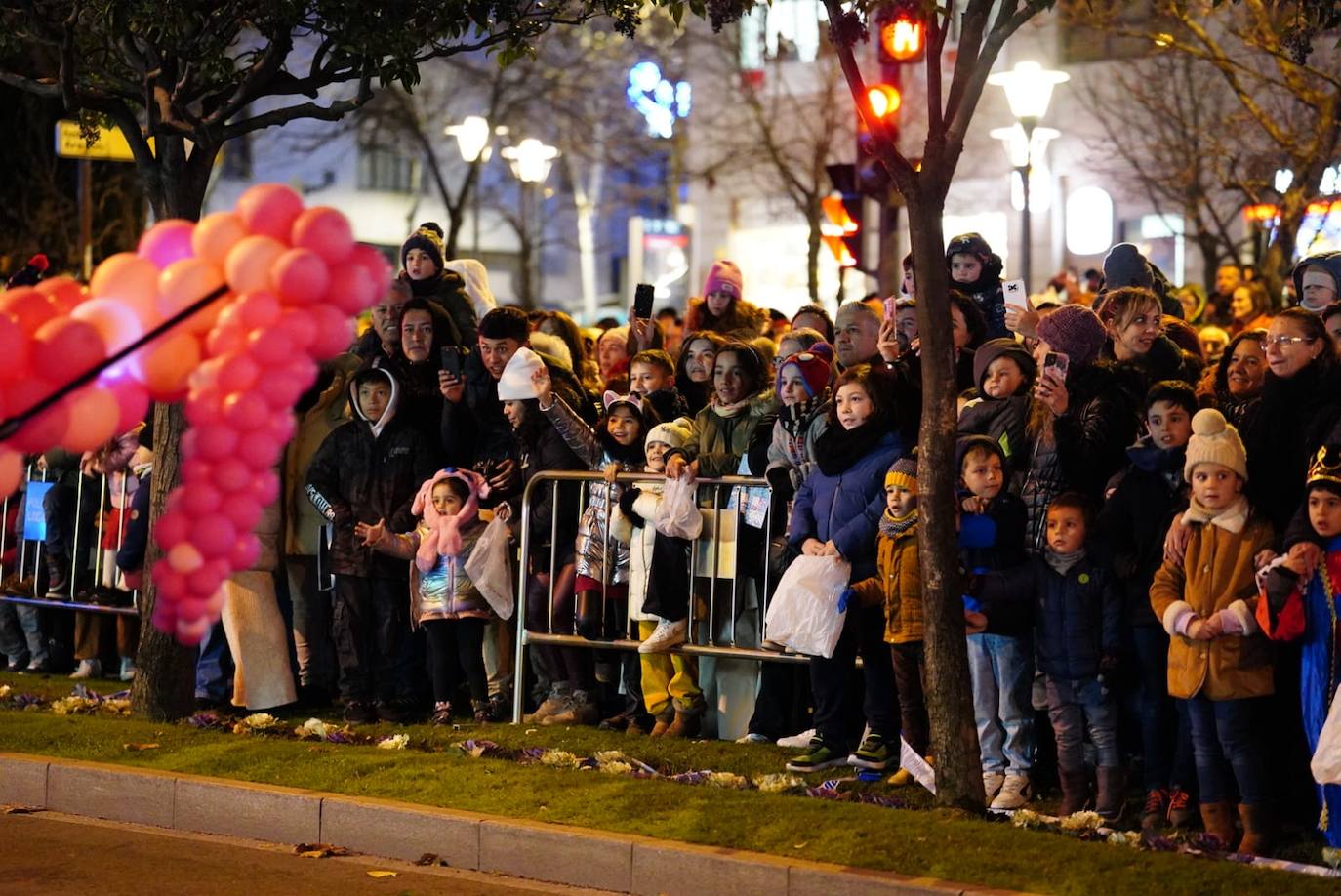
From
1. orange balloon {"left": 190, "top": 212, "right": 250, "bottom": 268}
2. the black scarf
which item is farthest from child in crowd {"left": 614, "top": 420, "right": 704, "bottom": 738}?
orange balloon {"left": 190, "top": 212, "right": 250, "bottom": 268}

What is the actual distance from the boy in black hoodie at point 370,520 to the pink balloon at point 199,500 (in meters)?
6.75

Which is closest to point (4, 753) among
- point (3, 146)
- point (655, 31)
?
point (3, 146)

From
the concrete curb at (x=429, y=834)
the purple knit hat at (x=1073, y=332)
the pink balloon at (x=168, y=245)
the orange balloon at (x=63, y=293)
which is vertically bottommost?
the concrete curb at (x=429, y=834)

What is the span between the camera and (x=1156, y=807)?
28.4 feet

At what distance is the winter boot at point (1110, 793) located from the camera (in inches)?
340

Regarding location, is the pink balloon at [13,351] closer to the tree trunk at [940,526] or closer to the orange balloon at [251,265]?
the orange balloon at [251,265]

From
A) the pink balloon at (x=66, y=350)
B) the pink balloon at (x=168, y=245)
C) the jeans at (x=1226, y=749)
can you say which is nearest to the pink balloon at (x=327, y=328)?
the pink balloon at (x=168, y=245)

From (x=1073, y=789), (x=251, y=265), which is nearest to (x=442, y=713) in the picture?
(x=1073, y=789)

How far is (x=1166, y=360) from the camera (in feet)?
31.7

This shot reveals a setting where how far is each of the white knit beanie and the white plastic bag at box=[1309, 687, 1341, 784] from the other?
3.42 ft

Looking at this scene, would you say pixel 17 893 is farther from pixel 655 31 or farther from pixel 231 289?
pixel 655 31

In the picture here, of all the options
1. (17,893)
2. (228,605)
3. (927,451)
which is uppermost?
(927,451)

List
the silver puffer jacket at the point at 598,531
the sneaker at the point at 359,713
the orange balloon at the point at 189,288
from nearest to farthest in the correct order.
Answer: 1. the orange balloon at the point at 189,288
2. the silver puffer jacket at the point at 598,531
3. the sneaker at the point at 359,713

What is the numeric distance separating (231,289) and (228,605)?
752 cm
